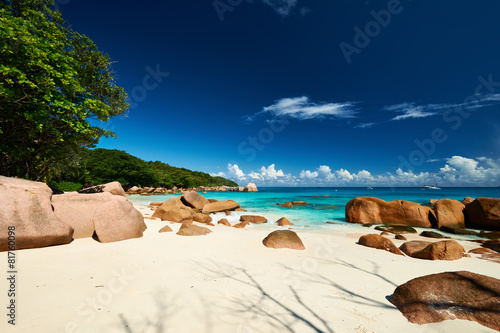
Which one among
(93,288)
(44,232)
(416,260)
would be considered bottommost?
(416,260)

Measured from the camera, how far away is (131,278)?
3.38 m

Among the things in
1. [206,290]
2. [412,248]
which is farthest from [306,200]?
[206,290]

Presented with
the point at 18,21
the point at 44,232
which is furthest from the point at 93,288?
the point at 18,21

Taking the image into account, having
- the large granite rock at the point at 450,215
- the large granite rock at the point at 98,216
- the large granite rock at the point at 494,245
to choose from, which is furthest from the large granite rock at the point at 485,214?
the large granite rock at the point at 98,216

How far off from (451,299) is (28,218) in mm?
8050

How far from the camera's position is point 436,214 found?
40.3 feet

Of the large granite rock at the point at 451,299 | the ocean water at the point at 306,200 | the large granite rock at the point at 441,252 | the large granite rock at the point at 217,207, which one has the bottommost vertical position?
the ocean water at the point at 306,200

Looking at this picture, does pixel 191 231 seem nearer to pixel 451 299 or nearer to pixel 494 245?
pixel 451 299

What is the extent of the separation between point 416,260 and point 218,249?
5555 millimetres

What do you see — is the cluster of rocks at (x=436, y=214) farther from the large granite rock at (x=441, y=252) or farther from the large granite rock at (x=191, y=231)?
the large granite rock at (x=191, y=231)

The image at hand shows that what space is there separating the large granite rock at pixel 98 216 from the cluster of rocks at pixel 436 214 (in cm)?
1425

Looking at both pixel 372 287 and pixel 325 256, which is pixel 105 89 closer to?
pixel 325 256

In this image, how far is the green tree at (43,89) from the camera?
5.98m

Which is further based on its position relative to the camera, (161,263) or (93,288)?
(161,263)
